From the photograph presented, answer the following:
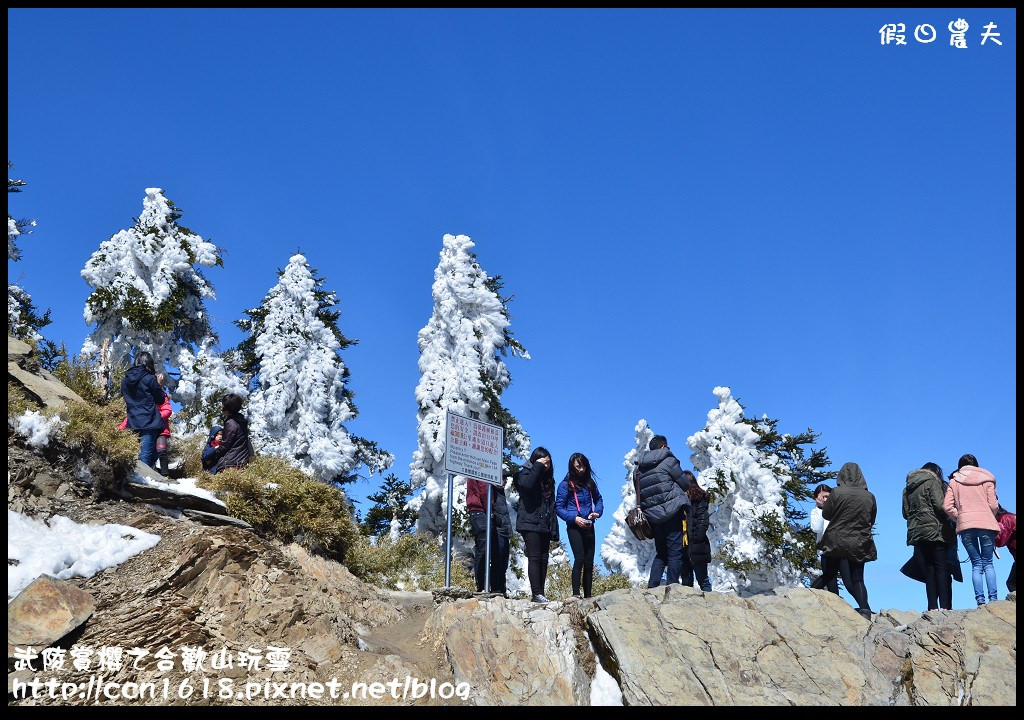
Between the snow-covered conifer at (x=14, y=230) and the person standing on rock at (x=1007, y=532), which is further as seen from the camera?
the snow-covered conifer at (x=14, y=230)

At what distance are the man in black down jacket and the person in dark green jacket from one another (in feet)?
10.0

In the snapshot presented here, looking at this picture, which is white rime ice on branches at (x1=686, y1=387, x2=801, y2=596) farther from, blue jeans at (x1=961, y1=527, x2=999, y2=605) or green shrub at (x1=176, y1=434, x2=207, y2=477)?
green shrub at (x1=176, y1=434, x2=207, y2=477)

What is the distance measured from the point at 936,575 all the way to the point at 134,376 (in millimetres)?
11474

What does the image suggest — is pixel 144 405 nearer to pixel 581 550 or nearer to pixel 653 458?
pixel 581 550

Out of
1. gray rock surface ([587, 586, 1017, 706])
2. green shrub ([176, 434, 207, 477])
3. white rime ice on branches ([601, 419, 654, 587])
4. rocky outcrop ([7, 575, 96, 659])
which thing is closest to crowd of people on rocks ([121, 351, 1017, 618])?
gray rock surface ([587, 586, 1017, 706])

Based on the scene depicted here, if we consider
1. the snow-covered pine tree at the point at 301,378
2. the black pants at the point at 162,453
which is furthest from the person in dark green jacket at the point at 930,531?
the snow-covered pine tree at the point at 301,378

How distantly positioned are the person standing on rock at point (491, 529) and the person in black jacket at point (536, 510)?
2.14 ft

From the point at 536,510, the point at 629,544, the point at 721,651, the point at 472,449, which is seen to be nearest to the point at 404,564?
the point at 472,449

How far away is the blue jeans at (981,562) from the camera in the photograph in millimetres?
10680

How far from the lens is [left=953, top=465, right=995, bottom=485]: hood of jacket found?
10.7m

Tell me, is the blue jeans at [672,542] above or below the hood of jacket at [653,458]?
below

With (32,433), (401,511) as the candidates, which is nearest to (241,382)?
(401,511)

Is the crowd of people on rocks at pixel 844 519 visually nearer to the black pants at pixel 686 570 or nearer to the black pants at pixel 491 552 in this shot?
the black pants at pixel 686 570

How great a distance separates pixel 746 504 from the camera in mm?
24406
